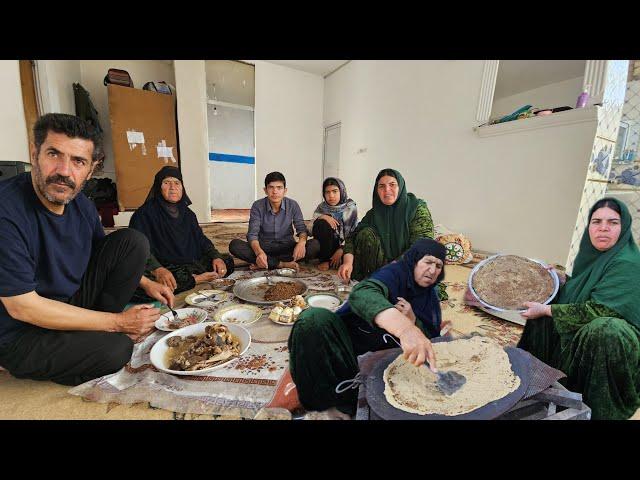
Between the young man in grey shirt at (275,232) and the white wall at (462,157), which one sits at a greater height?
the white wall at (462,157)

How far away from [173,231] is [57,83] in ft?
10.9

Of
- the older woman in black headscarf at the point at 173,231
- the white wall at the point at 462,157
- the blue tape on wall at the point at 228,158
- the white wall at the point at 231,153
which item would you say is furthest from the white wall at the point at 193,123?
Result: the older woman in black headscarf at the point at 173,231

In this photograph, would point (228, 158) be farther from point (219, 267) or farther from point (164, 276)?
point (164, 276)

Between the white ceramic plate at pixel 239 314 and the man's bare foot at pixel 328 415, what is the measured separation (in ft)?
2.20

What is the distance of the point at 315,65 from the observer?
606 centimetres

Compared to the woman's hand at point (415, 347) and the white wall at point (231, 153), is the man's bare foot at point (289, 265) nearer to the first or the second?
the woman's hand at point (415, 347)

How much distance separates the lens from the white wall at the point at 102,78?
4867mm

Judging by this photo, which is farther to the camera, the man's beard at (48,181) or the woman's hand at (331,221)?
the woman's hand at (331,221)

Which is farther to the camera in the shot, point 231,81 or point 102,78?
point 231,81

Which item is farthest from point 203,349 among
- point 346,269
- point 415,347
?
point 346,269

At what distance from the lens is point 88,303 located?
1.31m

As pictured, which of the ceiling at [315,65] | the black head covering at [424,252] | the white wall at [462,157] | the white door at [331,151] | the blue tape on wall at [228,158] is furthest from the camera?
the blue tape on wall at [228,158]

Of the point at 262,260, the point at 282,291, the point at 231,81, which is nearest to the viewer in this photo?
the point at 282,291

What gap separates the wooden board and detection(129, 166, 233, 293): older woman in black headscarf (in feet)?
10.2
